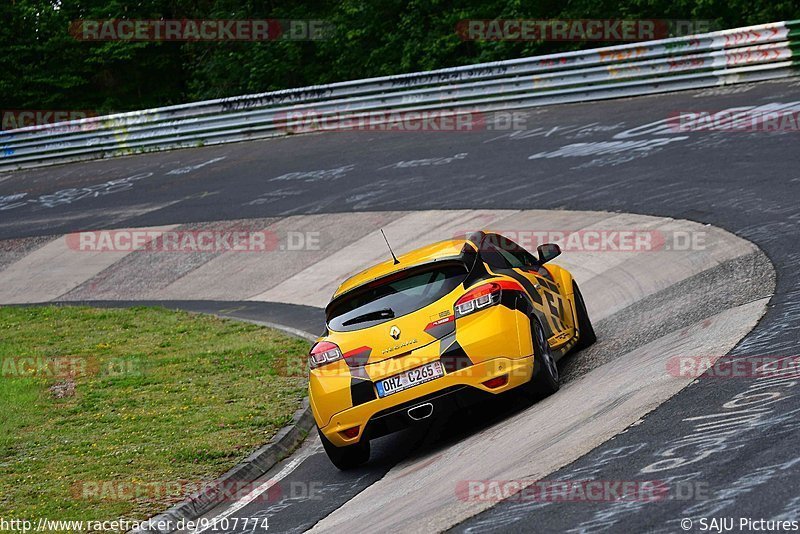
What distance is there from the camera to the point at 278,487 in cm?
889

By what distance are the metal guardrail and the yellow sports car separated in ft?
46.3

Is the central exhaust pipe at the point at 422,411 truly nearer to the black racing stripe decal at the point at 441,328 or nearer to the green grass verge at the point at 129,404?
the black racing stripe decal at the point at 441,328

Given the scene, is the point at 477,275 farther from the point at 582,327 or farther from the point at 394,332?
the point at 582,327

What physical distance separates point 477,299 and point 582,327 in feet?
7.50

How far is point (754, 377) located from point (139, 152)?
2519cm

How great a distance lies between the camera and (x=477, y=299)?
855 cm

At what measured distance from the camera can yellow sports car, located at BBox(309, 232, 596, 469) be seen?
8.30 metres

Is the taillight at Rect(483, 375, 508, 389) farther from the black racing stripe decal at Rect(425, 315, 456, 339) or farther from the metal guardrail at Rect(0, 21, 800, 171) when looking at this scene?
the metal guardrail at Rect(0, 21, 800, 171)

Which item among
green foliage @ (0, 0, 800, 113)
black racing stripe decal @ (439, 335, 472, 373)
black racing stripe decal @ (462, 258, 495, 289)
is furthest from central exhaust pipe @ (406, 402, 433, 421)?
green foliage @ (0, 0, 800, 113)

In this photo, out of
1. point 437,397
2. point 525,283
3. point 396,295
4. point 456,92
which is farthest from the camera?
point 456,92

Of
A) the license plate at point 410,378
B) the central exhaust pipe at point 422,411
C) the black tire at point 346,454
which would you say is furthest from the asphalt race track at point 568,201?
the license plate at point 410,378

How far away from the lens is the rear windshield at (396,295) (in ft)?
28.5

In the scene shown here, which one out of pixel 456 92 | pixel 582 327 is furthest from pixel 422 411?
pixel 456 92

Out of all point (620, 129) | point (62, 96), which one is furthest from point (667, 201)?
point (62, 96)
